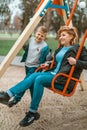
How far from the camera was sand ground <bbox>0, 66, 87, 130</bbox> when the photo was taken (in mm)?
5120

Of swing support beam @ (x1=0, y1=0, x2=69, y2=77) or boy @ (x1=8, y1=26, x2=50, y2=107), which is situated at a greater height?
swing support beam @ (x1=0, y1=0, x2=69, y2=77)

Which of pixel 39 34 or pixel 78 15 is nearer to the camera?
pixel 39 34

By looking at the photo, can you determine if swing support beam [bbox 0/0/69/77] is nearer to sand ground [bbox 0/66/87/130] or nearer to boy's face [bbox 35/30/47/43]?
boy's face [bbox 35/30/47/43]

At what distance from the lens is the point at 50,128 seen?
5027 millimetres

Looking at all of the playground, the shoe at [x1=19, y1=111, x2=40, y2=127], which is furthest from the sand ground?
the shoe at [x1=19, y1=111, x2=40, y2=127]

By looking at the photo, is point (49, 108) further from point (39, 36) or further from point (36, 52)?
point (39, 36)

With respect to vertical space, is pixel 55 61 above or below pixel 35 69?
above

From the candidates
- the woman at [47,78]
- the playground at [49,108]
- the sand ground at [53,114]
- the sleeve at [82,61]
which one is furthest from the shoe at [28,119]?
the sleeve at [82,61]

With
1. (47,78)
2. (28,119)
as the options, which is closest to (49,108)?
(28,119)

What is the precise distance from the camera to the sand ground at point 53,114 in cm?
512

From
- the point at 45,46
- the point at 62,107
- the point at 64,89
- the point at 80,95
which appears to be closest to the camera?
the point at 64,89

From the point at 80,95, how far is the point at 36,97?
11.8ft

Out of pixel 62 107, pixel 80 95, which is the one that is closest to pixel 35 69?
pixel 62 107

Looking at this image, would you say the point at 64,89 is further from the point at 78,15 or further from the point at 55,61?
the point at 78,15
